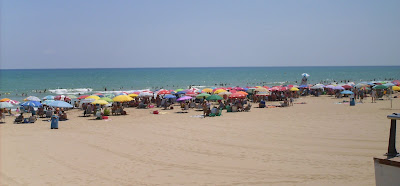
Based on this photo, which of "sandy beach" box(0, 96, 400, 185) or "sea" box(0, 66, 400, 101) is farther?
"sea" box(0, 66, 400, 101)

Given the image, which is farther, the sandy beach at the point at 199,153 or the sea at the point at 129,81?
the sea at the point at 129,81

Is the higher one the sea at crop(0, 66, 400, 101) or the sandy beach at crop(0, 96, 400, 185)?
the sea at crop(0, 66, 400, 101)

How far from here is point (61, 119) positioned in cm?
1883

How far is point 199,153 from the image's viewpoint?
10312 mm

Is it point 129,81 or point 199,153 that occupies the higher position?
point 129,81

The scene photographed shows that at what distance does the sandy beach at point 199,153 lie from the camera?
8.06 m

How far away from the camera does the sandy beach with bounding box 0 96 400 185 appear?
806cm

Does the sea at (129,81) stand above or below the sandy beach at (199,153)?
above

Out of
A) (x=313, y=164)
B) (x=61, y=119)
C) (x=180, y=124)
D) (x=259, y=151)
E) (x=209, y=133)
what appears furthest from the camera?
(x=61, y=119)

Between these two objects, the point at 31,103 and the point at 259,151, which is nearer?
the point at 259,151

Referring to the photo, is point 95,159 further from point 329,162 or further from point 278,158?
point 329,162

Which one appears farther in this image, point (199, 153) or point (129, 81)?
point (129, 81)

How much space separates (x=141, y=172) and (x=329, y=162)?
Result: 15.1 feet

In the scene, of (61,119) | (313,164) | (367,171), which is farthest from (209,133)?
(61,119)
